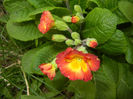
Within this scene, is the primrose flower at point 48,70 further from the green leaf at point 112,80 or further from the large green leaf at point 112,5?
the large green leaf at point 112,5

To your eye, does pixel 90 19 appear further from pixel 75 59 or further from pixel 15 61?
pixel 15 61

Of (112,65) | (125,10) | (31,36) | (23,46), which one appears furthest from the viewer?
(23,46)

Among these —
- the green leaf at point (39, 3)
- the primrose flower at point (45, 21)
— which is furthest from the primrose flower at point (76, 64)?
the green leaf at point (39, 3)

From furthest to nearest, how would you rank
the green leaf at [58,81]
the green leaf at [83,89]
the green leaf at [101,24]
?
the green leaf at [58,81]
the green leaf at [83,89]
the green leaf at [101,24]

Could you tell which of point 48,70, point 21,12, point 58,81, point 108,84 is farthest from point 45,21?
point 108,84

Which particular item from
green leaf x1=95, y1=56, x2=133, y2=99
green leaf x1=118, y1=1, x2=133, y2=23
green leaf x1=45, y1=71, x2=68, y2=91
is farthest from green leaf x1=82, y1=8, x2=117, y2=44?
green leaf x1=45, y1=71, x2=68, y2=91

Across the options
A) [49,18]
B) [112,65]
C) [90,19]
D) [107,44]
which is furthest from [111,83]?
[49,18]
